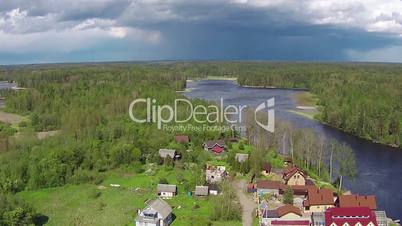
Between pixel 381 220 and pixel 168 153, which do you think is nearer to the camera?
pixel 381 220

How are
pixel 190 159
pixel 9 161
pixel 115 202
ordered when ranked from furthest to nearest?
pixel 190 159
pixel 9 161
pixel 115 202

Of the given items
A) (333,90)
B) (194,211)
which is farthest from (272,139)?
(333,90)

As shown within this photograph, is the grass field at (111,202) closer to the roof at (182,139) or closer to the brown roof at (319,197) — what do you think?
A: the brown roof at (319,197)

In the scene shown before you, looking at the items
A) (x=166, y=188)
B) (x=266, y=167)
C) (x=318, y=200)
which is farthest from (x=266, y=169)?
(x=166, y=188)

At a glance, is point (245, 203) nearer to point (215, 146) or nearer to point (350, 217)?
point (350, 217)

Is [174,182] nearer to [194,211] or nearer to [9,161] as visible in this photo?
[194,211]

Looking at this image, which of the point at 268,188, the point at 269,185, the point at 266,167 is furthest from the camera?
the point at 266,167

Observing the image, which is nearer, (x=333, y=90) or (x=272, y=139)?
(x=272, y=139)

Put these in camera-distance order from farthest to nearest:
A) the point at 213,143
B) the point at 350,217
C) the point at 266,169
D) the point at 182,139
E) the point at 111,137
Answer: the point at 182,139, the point at 111,137, the point at 213,143, the point at 266,169, the point at 350,217
